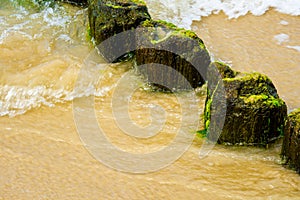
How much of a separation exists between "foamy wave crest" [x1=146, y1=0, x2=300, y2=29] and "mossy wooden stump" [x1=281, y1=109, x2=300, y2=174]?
3.35 meters

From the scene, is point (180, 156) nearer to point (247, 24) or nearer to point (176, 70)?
point (176, 70)

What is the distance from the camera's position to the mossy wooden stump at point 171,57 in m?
4.80

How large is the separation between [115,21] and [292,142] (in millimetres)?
2613

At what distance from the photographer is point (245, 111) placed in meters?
3.91

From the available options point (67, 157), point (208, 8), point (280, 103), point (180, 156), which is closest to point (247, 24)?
point (208, 8)

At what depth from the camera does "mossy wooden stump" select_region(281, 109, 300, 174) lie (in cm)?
359

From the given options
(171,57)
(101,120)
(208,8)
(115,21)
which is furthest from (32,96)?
(208,8)

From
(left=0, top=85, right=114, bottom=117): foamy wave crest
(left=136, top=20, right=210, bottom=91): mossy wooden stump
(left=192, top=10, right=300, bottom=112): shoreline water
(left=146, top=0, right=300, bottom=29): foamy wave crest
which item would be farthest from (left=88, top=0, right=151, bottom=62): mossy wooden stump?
(left=146, top=0, right=300, bottom=29): foamy wave crest

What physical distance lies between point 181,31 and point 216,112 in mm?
1278

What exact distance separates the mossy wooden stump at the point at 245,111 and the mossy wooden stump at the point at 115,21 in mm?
1515

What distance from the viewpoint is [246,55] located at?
19.1ft

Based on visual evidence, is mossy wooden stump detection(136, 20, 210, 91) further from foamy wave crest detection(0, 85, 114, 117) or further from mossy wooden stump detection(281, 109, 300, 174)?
mossy wooden stump detection(281, 109, 300, 174)

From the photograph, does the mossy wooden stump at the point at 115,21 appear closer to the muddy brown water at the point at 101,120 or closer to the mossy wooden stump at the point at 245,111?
the muddy brown water at the point at 101,120

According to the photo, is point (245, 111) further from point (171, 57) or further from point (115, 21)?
point (115, 21)
